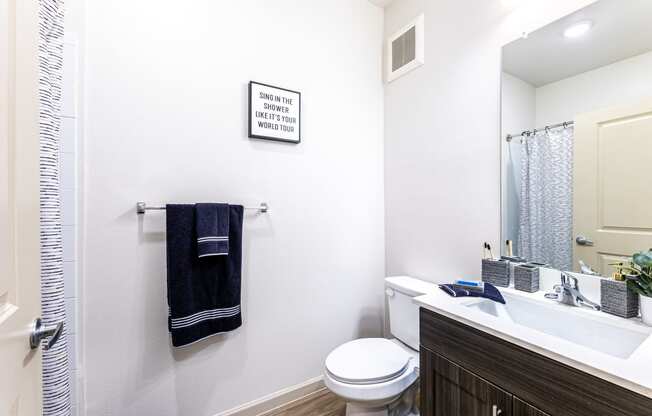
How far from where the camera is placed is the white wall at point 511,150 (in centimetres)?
137

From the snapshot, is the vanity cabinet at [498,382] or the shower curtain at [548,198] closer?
the vanity cabinet at [498,382]

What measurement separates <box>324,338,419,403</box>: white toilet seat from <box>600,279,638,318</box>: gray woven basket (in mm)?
807

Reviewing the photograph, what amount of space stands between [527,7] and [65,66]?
2.03m

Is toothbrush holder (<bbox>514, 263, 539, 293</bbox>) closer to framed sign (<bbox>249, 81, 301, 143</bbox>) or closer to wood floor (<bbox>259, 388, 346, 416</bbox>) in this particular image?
wood floor (<bbox>259, 388, 346, 416</bbox>)

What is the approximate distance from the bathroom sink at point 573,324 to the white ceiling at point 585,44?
3.15 ft

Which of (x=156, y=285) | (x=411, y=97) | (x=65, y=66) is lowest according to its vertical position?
(x=156, y=285)

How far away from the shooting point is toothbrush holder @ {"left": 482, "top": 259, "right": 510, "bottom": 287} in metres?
1.33

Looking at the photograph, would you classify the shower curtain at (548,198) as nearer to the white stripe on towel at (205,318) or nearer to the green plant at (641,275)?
the green plant at (641,275)

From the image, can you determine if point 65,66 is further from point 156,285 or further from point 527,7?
point 527,7

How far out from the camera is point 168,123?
1.41 m

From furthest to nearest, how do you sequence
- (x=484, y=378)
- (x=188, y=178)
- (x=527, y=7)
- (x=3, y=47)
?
(x=188, y=178)
(x=527, y=7)
(x=484, y=378)
(x=3, y=47)

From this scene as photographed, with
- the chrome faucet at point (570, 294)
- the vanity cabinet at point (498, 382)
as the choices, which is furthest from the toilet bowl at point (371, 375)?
the chrome faucet at point (570, 294)

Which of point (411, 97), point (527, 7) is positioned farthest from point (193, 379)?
point (527, 7)

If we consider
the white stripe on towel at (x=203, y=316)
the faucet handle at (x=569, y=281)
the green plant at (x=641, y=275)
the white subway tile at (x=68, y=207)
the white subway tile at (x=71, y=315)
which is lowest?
the white stripe on towel at (x=203, y=316)
